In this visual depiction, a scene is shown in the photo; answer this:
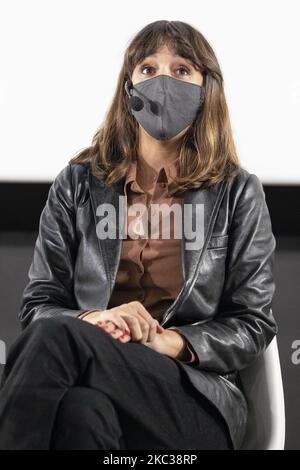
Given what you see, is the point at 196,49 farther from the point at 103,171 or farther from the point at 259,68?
the point at 259,68

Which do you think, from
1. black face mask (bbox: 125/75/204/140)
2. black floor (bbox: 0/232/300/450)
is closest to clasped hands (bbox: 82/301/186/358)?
black face mask (bbox: 125/75/204/140)

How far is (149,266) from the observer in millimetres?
2057

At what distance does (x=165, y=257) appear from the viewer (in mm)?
2068

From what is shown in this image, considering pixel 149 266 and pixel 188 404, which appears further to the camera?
pixel 149 266

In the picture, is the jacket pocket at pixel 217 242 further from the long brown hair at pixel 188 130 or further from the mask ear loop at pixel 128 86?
the mask ear loop at pixel 128 86

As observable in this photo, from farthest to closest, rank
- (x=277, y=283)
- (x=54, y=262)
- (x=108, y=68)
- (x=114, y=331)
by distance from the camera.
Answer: (x=277, y=283) → (x=108, y=68) → (x=54, y=262) → (x=114, y=331)

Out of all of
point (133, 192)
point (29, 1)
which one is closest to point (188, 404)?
point (133, 192)

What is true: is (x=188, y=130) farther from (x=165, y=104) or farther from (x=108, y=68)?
(x=108, y=68)

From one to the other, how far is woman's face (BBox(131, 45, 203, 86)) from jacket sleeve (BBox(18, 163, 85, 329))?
30 cm

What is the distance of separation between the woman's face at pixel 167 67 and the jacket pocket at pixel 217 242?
350 millimetres

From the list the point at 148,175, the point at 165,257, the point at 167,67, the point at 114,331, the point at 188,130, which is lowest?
the point at 114,331

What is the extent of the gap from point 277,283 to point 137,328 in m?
1.67

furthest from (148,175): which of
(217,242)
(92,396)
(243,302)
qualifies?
(92,396)
